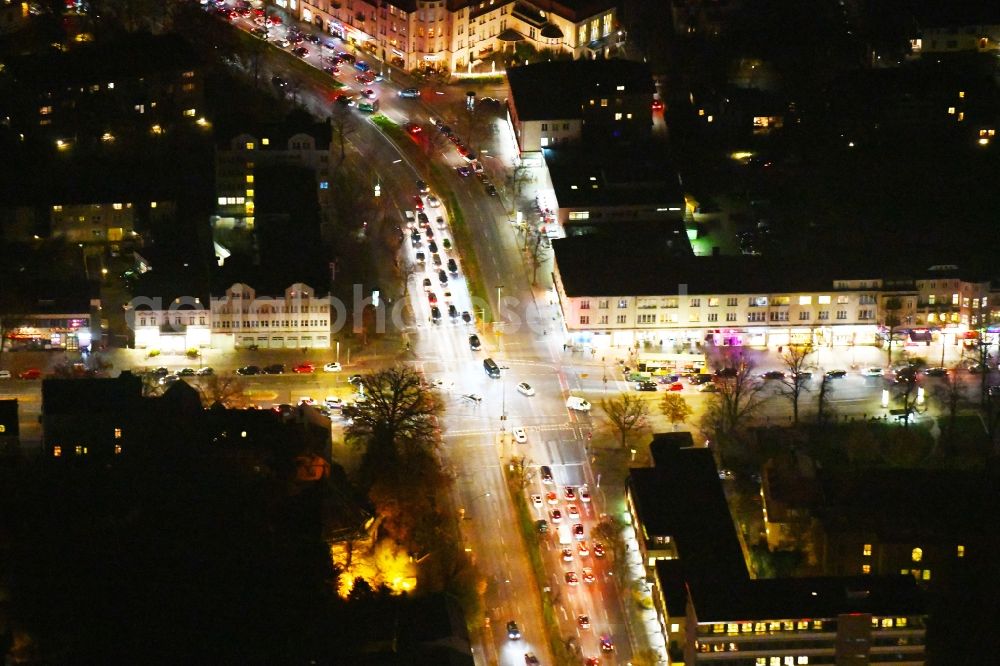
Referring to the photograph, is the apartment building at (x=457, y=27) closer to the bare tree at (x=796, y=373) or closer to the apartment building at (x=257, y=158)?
the apartment building at (x=257, y=158)

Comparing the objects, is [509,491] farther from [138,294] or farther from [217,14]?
[217,14]

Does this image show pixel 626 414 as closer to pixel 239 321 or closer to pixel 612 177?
pixel 239 321

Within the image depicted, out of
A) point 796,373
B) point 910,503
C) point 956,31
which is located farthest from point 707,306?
point 956,31

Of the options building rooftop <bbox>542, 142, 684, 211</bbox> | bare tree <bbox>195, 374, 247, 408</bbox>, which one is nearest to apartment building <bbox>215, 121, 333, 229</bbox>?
building rooftop <bbox>542, 142, 684, 211</bbox>

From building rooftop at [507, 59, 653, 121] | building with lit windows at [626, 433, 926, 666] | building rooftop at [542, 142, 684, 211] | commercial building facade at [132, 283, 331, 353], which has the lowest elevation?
building with lit windows at [626, 433, 926, 666]

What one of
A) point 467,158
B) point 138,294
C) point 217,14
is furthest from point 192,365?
point 217,14

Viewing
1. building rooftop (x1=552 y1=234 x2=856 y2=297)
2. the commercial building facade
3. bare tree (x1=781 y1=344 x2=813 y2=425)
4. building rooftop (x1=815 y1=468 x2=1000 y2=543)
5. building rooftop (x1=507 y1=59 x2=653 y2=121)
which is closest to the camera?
building rooftop (x1=815 y1=468 x2=1000 y2=543)

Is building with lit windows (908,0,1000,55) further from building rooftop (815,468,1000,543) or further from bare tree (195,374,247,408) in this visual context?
bare tree (195,374,247,408)

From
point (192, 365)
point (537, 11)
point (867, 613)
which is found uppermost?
point (537, 11)
